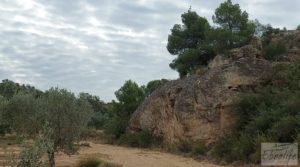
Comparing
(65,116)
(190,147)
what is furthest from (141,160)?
(65,116)

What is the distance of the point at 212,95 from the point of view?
103 ft

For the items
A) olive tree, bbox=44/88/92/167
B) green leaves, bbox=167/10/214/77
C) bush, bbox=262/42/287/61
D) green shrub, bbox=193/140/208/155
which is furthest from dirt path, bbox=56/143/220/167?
green leaves, bbox=167/10/214/77

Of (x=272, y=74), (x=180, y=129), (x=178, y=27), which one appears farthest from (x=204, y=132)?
(x=178, y=27)

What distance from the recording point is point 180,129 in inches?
1387

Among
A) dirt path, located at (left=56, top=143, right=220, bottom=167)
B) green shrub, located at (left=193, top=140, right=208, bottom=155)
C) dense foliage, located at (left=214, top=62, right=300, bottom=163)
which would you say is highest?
dense foliage, located at (left=214, top=62, right=300, bottom=163)

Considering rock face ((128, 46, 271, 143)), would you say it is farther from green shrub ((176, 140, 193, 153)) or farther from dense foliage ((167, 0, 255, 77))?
dense foliage ((167, 0, 255, 77))

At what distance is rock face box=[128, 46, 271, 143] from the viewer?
30.2 m

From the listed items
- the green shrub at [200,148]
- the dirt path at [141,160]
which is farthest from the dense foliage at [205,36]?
the dirt path at [141,160]

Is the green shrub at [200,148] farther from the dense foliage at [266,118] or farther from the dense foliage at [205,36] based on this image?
the dense foliage at [205,36]

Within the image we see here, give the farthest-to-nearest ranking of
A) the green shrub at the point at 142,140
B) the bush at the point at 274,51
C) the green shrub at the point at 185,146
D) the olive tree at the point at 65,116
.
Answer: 1. the green shrub at the point at 142,140
2. the bush at the point at 274,51
3. the green shrub at the point at 185,146
4. the olive tree at the point at 65,116

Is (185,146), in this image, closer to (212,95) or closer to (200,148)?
(200,148)

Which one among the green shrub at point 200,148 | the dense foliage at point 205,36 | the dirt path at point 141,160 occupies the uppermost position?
the dense foliage at point 205,36

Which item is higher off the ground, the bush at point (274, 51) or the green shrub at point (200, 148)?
the bush at point (274, 51)

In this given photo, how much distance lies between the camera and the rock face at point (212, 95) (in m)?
30.2
